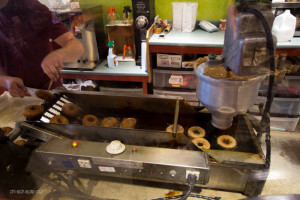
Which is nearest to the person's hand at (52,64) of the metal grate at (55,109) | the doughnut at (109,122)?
the metal grate at (55,109)

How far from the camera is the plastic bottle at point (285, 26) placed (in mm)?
1717

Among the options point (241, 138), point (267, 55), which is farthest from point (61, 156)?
point (241, 138)

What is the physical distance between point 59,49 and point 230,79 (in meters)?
1.02

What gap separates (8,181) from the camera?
0.90m

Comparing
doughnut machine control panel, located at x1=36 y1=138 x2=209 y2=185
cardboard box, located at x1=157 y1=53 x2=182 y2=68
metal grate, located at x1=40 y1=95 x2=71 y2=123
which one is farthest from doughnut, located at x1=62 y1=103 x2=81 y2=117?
cardboard box, located at x1=157 y1=53 x2=182 y2=68

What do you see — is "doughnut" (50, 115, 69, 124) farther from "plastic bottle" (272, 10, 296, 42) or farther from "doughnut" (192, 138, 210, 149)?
"plastic bottle" (272, 10, 296, 42)

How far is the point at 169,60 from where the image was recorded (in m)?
2.35

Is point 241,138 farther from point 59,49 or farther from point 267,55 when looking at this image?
point 59,49

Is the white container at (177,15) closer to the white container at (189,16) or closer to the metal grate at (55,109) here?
the white container at (189,16)

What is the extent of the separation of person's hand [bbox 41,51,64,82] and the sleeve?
0.34 feet

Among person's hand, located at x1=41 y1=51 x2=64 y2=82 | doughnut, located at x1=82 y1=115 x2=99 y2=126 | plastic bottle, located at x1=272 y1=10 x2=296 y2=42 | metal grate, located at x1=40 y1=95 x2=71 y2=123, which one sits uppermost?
plastic bottle, located at x1=272 y1=10 x2=296 y2=42

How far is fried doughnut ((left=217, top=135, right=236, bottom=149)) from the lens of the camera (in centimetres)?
113

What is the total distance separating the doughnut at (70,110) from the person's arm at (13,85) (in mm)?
253

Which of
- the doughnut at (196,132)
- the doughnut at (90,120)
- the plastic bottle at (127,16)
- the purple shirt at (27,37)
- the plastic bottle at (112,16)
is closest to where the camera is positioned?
the purple shirt at (27,37)
